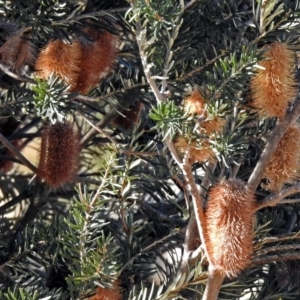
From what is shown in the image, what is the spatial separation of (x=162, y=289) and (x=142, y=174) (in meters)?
0.31

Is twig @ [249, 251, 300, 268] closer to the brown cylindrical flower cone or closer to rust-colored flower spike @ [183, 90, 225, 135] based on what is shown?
rust-colored flower spike @ [183, 90, 225, 135]

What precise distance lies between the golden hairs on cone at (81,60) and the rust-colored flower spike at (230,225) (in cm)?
41

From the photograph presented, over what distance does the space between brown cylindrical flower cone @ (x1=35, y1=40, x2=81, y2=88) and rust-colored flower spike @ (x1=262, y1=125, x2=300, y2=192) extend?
1.60 ft

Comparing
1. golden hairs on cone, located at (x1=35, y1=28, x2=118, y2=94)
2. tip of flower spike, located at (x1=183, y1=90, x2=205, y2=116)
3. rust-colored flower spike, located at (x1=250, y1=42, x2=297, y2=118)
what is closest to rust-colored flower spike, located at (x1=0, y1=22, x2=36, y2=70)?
golden hairs on cone, located at (x1=35, y1=28, x2=118, y2=94)

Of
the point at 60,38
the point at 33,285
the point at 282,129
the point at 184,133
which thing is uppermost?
the point at 60,38

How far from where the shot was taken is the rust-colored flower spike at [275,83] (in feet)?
4.74

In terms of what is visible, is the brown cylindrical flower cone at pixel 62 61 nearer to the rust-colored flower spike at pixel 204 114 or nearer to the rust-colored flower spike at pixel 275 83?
the rust-colored flower spike at pixel 204 114

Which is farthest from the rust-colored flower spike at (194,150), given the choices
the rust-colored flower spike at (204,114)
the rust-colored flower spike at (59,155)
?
the rust-colored flower spike at (59,155)

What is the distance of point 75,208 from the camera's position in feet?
5.05

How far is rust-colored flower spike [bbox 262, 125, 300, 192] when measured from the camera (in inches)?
61.3

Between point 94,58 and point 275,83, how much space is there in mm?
448

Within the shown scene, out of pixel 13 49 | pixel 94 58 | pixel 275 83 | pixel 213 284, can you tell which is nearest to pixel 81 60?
pixel 94 58

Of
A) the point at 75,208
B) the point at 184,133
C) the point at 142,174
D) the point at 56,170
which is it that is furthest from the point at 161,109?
the point at 56,170

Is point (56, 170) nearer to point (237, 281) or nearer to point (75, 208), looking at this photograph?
point (75, 208)
